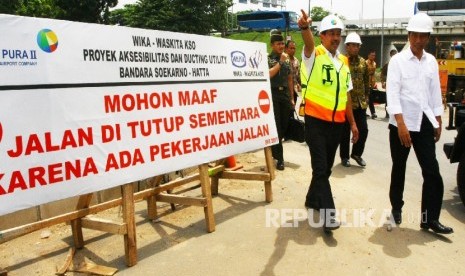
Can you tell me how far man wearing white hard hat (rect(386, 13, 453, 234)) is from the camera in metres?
4.15

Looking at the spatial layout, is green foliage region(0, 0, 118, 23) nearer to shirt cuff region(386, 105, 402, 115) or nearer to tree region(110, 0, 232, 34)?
tree region(110, 0, 232, 34)

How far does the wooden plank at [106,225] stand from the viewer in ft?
12.0

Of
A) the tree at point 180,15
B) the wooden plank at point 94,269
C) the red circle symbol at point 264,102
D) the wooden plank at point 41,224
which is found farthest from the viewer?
the tree at point 180,15

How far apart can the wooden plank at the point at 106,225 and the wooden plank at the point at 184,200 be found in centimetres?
94

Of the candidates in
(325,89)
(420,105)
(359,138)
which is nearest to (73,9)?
(359,138)

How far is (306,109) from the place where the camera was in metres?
4.43

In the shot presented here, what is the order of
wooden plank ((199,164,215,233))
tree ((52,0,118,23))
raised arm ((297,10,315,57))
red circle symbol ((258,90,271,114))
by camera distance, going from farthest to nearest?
tree ((52,0,118,23)) < red circle symbol ((258,90,271,114)) < wooden plank ((199,164,215,233)) < raised arm ((297,10,315,57))

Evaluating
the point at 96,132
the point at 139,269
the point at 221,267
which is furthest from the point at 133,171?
the point at 221,267

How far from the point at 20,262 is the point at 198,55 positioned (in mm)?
2448

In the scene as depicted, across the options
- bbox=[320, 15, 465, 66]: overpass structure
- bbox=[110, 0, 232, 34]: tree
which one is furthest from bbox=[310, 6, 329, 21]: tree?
bbox=[110, 0, 232, 34]: tree

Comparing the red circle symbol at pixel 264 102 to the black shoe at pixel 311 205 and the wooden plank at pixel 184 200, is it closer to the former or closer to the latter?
the black shoe at pixel 311 205

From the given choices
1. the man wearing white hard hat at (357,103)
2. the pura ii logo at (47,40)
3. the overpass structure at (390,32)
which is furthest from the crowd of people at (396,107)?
the overpass structure at (390,32)

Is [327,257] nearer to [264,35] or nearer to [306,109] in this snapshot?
[306,109]

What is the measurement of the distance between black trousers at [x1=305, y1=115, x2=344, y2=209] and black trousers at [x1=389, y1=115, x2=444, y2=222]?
23.6 inches
